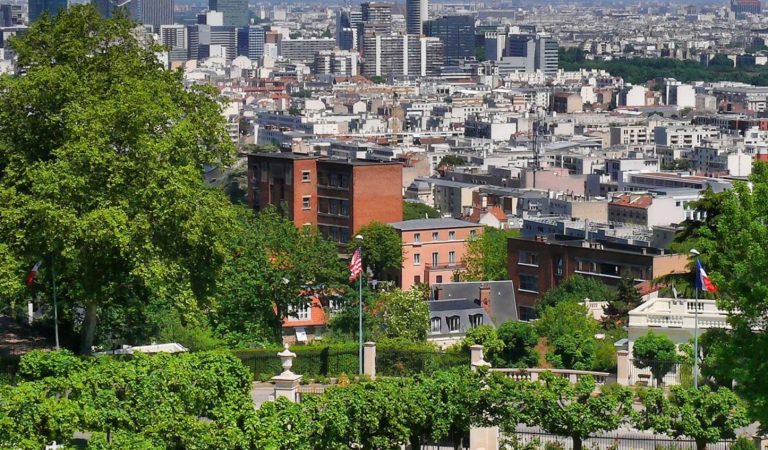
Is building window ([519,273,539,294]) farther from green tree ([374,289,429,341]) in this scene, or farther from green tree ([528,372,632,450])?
green tree ([528,372,632,450])

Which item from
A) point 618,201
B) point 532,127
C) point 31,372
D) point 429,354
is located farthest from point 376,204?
point 532,127

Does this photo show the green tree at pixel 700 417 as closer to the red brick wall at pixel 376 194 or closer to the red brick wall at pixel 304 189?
the red brick wall at pixel 376 194

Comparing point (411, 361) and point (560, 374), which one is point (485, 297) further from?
point (560, 374)

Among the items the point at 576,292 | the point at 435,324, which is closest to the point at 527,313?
the point at 576,292

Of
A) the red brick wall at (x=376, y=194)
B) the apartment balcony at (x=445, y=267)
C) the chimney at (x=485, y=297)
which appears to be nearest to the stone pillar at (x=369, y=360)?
the chimney at (x=485, y=297)

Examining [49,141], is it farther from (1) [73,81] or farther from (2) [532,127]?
(2) [532,127]

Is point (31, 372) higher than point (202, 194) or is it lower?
lower
